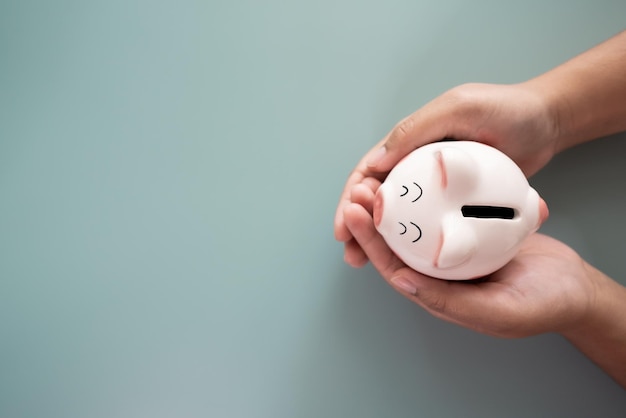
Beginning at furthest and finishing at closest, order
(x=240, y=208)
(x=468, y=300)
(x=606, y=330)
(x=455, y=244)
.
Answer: (x=240, y=208)
(x=606, y=330)
(x=468, y=300)
(x=455, y=244)

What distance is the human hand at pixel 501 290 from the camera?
1.86 ft

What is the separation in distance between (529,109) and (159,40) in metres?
0.74

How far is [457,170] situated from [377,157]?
21 centimetres

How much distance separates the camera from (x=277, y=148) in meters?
0.84

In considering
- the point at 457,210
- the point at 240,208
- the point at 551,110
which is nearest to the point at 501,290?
the point at 457,210

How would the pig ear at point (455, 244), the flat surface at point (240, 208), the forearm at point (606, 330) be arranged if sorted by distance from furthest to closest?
the flat surface at point (240, 208) → the forearm at point (606, 330) → the pig ear at point (455, 244)

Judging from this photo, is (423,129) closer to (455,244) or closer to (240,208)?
(455,244)

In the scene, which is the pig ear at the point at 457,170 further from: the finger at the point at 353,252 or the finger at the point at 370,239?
Result: the finger at the point at 353,252

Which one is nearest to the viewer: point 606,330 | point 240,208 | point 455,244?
point 455,244

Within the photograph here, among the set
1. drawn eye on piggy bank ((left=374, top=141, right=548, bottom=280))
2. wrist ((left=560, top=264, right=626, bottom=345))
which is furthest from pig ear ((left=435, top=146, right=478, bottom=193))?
wrist ((left=560, top=264, right=626, bottom=345))

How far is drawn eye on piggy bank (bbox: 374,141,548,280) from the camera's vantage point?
0.46 meters

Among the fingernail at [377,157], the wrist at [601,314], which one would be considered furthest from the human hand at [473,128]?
the wrist at [601,314]

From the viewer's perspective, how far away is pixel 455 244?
1.49ft

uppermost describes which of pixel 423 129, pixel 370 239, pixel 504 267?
pixel 423 129
